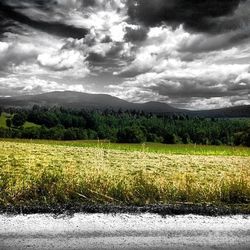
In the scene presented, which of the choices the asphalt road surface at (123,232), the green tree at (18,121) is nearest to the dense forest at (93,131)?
the green tree at (18,121)

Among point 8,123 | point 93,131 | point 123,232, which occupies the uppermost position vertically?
point 123,232

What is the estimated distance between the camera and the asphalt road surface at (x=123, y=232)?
3846 millimetres

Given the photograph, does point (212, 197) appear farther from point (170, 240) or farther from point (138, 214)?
point (170, 240)

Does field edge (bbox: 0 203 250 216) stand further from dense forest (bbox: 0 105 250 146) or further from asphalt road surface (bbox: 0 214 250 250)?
dense forest (bbox: 0 105 250 146)

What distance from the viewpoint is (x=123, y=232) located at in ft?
13.7

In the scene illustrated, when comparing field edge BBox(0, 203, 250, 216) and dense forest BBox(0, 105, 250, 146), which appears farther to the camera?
dense forest BBox(0, 105, 250, 146)

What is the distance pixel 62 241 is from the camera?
3.88m

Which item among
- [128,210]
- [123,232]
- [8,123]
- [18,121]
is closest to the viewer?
[123,232]

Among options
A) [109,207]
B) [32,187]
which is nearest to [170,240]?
[109,207]

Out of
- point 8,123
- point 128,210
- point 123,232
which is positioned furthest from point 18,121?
point 123,232

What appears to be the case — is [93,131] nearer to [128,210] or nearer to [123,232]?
[128,210]

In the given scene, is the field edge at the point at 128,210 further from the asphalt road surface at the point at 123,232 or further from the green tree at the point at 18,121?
the green tree at the point at 18,121

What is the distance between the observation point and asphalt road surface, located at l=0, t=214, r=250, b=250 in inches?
151

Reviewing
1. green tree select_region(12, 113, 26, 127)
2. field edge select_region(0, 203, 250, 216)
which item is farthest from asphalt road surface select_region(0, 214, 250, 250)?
green tree select_region(12, 113, 26, 127)
